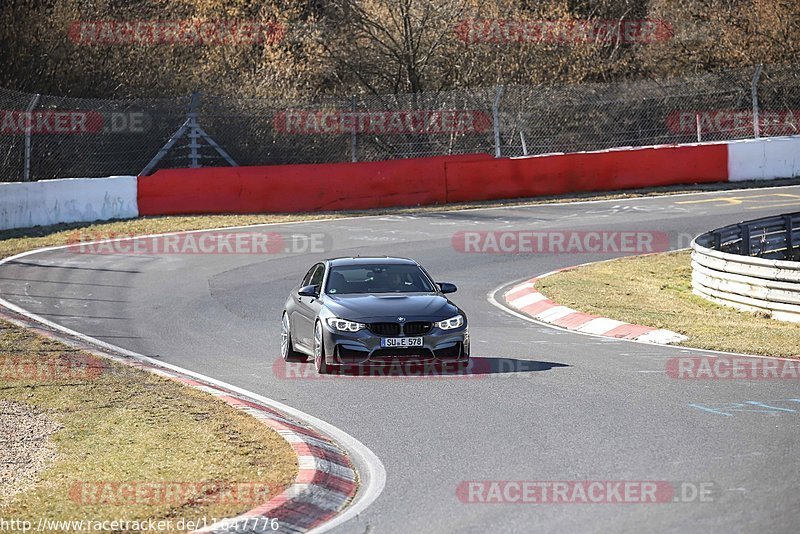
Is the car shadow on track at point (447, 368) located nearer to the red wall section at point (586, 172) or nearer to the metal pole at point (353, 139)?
the red wall section at point (586, 172)

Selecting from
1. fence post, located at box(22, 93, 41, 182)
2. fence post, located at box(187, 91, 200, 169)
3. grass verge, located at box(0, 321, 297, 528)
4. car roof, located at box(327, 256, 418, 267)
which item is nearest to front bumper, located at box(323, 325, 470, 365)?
car roof, located at box(327, 256, 418, 267)

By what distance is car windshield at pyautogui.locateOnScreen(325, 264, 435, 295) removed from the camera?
45.8 ft

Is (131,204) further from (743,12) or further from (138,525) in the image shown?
(743,12)

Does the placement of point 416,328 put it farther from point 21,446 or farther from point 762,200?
point 762,200

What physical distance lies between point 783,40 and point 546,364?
3402 cm

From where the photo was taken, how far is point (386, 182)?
30.6m

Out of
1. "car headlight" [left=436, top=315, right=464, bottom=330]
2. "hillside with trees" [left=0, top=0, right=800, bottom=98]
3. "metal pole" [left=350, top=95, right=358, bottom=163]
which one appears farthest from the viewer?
"hillside with trees" [left=0, top=0, right=800, bottom=98]

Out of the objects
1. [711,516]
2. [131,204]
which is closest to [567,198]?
[131,204]

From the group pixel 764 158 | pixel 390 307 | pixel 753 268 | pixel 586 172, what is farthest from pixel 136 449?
pixel 764 158

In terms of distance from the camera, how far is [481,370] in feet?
42.8

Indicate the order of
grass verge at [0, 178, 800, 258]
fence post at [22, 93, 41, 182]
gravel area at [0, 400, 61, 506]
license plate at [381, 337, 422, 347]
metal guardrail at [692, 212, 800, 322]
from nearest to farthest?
1. gravel area at [0, 400, 61, 506]
2. license plate at [381, 337, 422, 347]
3. metal guardrail at [692, 212, 800, 322]
4. grass verge at [0, 178, 800, 258]
5. fence post at [22, 93, 41, 182]

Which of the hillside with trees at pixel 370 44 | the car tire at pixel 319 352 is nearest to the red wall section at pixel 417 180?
the hillside with trees at pixel 370 44

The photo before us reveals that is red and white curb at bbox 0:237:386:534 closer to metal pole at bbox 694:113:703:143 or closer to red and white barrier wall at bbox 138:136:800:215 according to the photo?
red and white barrier wall at bbox 138:136:800:215

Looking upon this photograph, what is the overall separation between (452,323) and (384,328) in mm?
736
